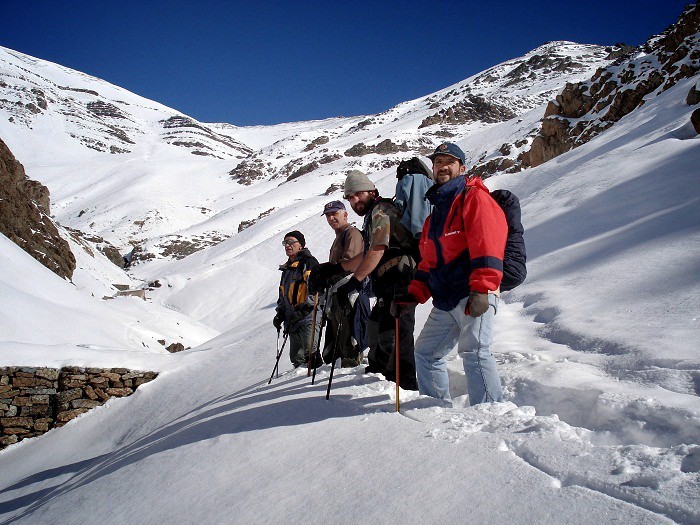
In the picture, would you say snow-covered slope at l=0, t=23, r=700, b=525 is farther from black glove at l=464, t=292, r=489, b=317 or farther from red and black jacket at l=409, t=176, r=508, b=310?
red and black jacket at l=409, t=176, r=508, b=310

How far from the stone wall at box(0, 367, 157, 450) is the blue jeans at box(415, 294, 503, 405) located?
5.87 metres

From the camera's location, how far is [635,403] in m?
2.20

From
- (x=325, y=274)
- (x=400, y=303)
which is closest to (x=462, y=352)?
(x=400, y=303)

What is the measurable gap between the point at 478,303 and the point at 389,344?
1.32 metres

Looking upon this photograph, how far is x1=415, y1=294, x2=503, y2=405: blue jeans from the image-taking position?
8.02 feet

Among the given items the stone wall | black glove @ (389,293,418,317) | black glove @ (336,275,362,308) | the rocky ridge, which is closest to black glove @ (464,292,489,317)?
black glove @ (389,293,418,317)

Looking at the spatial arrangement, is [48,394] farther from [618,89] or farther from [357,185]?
[618,89]

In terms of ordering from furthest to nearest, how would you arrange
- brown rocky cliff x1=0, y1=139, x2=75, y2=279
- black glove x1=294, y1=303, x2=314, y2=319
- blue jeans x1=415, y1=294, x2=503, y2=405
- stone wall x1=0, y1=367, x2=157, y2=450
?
1. brown rocky cliff x1=0, y1=139, x2=75, y2=279
2. stone wall x1=0, y1=367, x2=157, y2=450
3. black glove x1=294, y1=303, x2=314, y2=319
4. blue jeans x1=415, y1=294, x2=503, y2=405

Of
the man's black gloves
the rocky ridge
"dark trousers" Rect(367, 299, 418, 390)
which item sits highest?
the rocky ridge

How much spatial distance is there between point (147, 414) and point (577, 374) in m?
5.50

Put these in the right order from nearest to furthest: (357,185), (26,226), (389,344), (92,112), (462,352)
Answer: (462,352), (389,344), (357,185), (26,226), (92,112)

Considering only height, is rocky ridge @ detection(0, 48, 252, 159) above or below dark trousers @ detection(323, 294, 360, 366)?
above

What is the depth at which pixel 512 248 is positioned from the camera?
2625 millimetres

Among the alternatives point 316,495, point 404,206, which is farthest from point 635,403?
point 404,206
